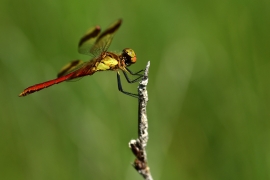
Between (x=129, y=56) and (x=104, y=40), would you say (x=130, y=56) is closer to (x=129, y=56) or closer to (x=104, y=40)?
(x=129, y=56)

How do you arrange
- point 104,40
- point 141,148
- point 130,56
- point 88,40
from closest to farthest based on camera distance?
point 141,148
point 130,56
point 104,40
point 88,40

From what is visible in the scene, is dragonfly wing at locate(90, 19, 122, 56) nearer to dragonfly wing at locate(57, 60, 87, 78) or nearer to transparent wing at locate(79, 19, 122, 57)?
transparent wing at locate(79, 19, 122, 57)

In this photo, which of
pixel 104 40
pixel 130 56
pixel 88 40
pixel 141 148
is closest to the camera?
pixel 141 148

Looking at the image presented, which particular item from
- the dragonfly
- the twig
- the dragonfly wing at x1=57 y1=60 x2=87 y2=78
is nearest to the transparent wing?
the dragonfly

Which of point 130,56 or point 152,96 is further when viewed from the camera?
point 152,96

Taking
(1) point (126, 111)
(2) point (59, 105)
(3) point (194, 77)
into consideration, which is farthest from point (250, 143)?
(2) point (59, 105)

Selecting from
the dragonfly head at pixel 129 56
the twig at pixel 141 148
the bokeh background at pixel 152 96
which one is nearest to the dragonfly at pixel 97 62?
the dragonfly head at pixel 129 56

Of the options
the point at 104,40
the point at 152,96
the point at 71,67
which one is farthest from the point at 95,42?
the point at 152,96
